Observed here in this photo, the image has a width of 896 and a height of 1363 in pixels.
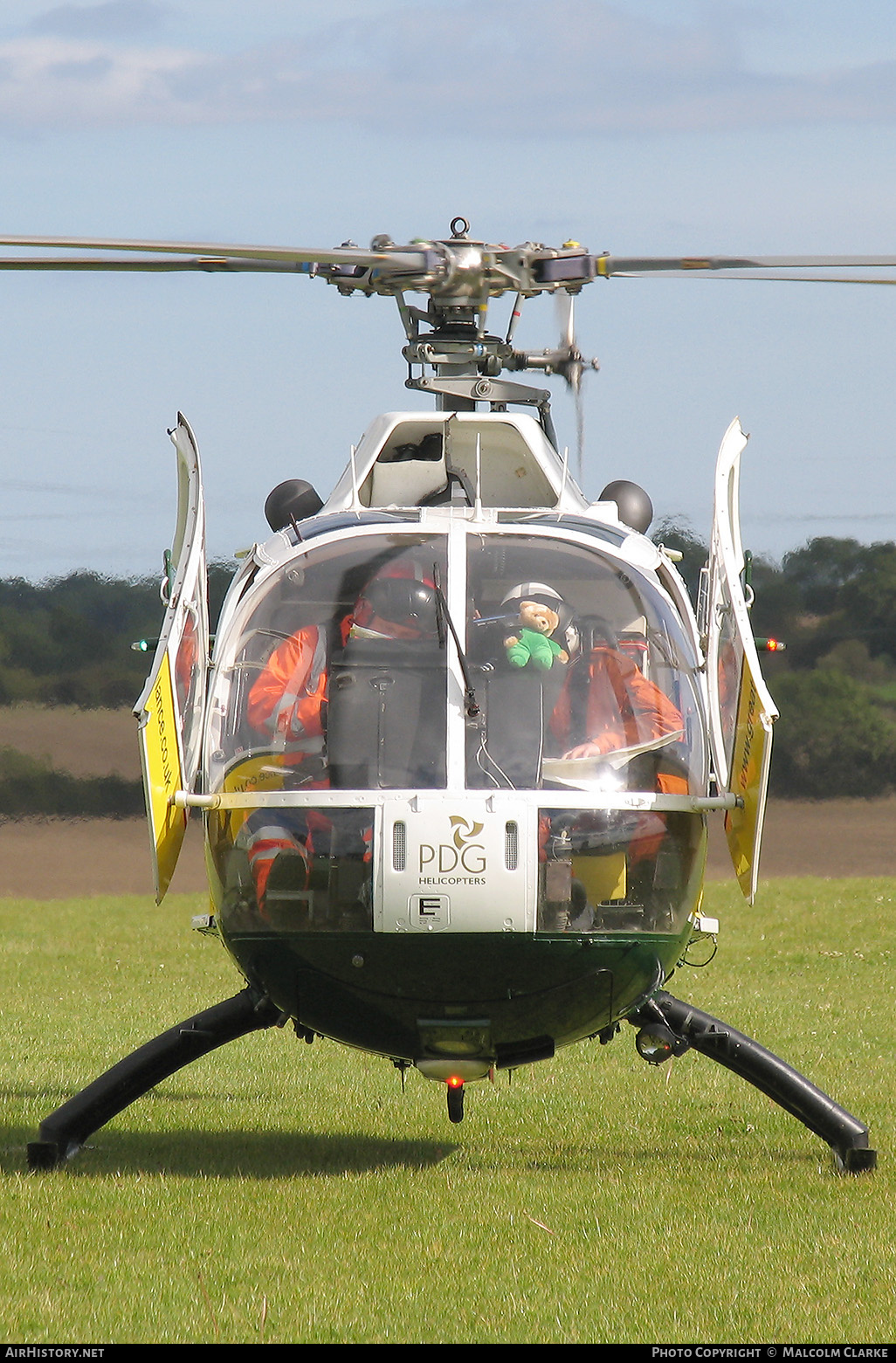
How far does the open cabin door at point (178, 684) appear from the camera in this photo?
6082 mm

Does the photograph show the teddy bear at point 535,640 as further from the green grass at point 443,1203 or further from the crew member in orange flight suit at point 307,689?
the green grass at point 443,1203

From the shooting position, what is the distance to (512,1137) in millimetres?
8383

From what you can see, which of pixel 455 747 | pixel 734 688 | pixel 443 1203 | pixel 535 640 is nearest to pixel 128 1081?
pixel 443 1203

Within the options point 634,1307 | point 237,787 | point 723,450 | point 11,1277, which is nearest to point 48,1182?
point 11,1277

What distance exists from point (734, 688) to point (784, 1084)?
2.02 metres

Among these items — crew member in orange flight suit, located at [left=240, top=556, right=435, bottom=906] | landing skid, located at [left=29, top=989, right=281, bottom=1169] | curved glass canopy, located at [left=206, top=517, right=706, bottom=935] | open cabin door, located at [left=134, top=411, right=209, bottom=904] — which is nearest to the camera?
curved glass canopy, located at [left=206, top=517, right=706, bottom=935]

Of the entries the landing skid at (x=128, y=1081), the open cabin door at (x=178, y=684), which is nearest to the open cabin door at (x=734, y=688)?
the open cabin door at (x=178, y=684)

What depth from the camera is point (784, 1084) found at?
24.3 ft

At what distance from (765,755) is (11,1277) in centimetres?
327

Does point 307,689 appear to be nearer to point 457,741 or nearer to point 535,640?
point 457,741

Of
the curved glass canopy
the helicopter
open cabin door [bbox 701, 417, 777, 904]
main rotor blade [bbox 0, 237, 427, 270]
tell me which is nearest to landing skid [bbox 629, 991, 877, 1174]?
the helicopter

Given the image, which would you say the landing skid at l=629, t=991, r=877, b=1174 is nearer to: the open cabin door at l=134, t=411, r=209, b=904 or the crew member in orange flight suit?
the crew member in orange flight suit

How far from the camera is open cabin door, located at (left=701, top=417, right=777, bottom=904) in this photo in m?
6.10

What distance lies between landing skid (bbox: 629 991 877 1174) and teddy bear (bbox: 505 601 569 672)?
211 centimetres
